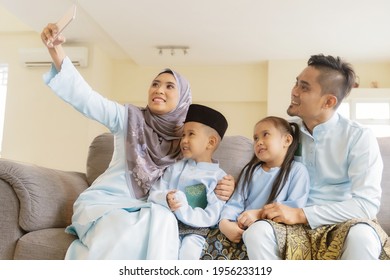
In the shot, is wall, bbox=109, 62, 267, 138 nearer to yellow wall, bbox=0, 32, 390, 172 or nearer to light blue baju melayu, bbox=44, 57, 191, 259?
yellow wall, bbox=0, 32, 390, 172

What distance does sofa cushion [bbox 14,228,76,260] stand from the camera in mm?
1323

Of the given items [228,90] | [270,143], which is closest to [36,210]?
[270,143]

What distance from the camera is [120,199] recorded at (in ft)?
4.61

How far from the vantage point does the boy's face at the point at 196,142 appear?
1478 mm

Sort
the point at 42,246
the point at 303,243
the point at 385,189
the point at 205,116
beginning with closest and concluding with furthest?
1. the point at 303,243
2. the point at 42,246
3. the point at 205,116
4. the point at 385,189

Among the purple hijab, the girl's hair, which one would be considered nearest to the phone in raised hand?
the purple hijab

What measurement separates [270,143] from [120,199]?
52 cm

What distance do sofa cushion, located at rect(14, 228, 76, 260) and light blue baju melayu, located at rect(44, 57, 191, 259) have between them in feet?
0.15

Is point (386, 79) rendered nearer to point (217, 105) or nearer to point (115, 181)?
point (217, 105)

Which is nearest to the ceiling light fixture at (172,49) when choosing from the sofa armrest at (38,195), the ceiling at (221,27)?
the ceiling at (221,27)

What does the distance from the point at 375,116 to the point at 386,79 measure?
1.72 feet

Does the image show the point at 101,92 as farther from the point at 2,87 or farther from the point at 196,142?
the point at 196,142
